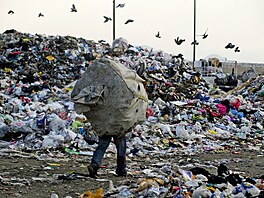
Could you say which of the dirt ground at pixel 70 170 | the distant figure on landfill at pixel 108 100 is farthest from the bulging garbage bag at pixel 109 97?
the dirt ground at pixel 70 170

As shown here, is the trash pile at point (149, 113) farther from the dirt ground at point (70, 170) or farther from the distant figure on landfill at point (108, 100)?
the distant figure on landfill at point (108, 100)

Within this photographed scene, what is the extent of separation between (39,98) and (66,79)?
7.96 ft

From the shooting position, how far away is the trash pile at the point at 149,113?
195 inches

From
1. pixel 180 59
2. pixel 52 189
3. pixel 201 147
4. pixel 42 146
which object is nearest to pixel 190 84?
pixel 180 59

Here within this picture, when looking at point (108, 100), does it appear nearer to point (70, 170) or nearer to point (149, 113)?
point (70, 170)

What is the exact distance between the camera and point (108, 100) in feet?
18.9

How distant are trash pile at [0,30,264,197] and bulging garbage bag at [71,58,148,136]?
0.66 metres

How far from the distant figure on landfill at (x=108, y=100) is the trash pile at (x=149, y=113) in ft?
2.10

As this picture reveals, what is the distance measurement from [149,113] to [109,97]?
6802 mm

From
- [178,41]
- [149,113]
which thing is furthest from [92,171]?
[178,41]

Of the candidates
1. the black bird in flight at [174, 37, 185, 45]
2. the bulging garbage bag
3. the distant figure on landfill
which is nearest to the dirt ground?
the distant figure on landfill

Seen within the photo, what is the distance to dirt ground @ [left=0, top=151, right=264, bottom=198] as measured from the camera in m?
5.24

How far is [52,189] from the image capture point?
524 centimetres

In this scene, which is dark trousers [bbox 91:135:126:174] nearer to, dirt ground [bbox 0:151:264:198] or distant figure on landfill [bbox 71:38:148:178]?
distant figure on landfill [bbox 71:38:148:178]
